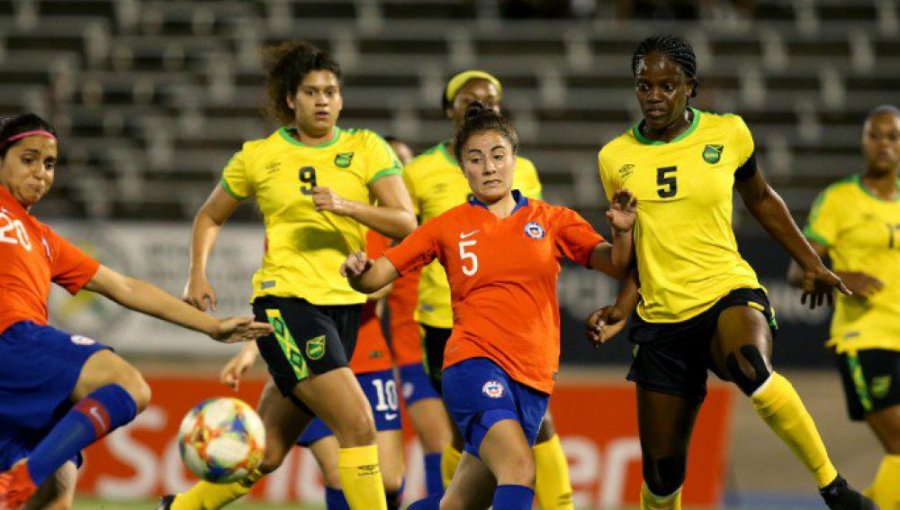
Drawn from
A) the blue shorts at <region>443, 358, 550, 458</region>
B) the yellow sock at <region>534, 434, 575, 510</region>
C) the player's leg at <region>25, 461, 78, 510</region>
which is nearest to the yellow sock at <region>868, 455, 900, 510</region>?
the yellow sock at <region>534, 434, 575, 510</region>

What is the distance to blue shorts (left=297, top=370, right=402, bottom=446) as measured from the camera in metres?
7.85

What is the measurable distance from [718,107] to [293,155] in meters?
11.4

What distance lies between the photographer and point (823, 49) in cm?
1909

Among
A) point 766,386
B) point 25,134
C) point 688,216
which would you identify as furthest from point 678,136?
point 25,134

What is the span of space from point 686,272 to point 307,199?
6.20 ft

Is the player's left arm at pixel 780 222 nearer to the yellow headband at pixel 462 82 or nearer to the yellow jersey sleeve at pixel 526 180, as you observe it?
the yellow jersey sleeve at pixel 526 180

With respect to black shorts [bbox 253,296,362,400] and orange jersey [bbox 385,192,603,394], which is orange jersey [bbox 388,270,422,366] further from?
orange jersey [bbox 385,192,603,394]

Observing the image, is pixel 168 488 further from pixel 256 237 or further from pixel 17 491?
pixel 17 491

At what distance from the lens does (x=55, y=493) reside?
655cm

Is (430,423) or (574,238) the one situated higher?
(574,238)

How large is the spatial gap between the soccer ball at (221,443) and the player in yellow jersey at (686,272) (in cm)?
167

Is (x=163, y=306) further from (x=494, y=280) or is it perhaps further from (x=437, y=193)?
(x=437, y=193)

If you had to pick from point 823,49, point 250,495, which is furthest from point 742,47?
point 250,495

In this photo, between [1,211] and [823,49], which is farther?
[823,49]
